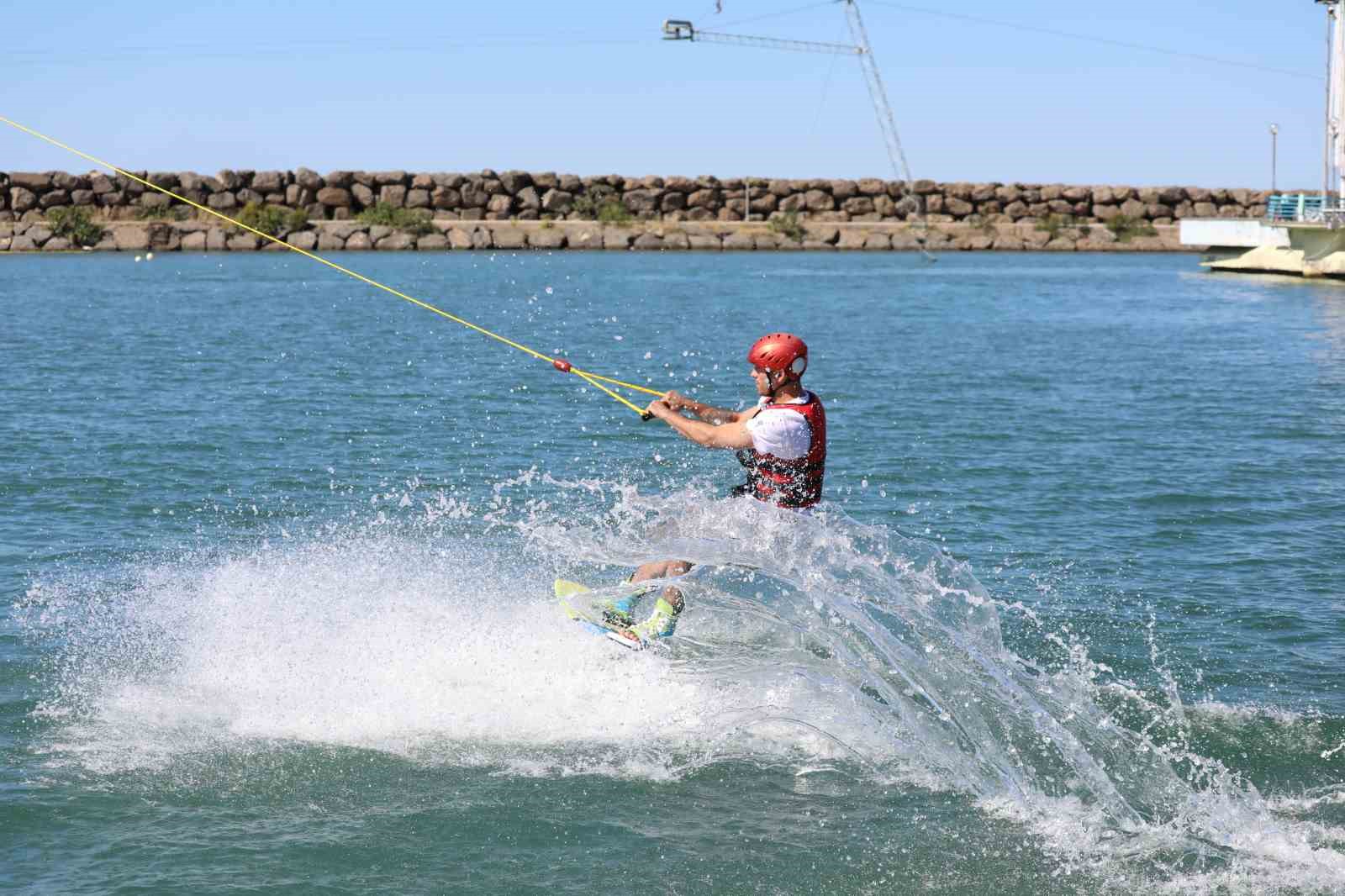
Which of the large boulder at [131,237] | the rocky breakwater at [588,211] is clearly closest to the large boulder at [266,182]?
the rocky breakwater at [588,211]

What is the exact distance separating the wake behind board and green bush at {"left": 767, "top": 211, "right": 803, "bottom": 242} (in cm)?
7295

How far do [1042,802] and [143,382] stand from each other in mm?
19381

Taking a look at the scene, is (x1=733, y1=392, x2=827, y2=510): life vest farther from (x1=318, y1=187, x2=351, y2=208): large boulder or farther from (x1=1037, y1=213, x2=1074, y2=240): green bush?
(x1=1037, y1=213, x2=1074, y2=240): green bush

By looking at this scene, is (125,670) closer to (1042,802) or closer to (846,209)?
(1042,802)

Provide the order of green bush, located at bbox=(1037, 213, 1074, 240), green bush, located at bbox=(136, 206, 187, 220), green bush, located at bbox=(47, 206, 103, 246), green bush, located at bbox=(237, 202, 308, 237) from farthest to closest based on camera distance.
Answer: green bush, located at bbox=(1037, 213, 1074, 240), green bush, located at bbox=(136, 206, 187, 220), green bush, located at bbox=(237, 202, 308, 237), green bush, located at bbox=(47, 206, 103, 246)

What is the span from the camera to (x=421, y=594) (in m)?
11.0

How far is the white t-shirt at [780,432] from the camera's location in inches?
349

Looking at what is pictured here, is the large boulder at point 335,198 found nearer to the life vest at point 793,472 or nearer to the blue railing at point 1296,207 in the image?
the blue railing at point 1296,207

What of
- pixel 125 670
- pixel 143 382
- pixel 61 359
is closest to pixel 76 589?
pixel 125 670

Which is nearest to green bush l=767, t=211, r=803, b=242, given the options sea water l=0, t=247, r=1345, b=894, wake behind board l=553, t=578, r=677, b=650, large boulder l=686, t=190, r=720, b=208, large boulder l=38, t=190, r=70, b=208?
large boulder l=686, t=190, r=720, b=208

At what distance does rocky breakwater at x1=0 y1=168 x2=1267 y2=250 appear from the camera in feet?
244

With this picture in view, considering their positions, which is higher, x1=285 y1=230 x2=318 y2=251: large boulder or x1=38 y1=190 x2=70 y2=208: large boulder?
x1=38 y1=190 x2=70 y2=208: large boulder

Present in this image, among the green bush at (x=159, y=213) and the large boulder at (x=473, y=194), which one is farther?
the large boulder at (x=473, y=194)

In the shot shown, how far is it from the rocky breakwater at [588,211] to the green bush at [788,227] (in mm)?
110
